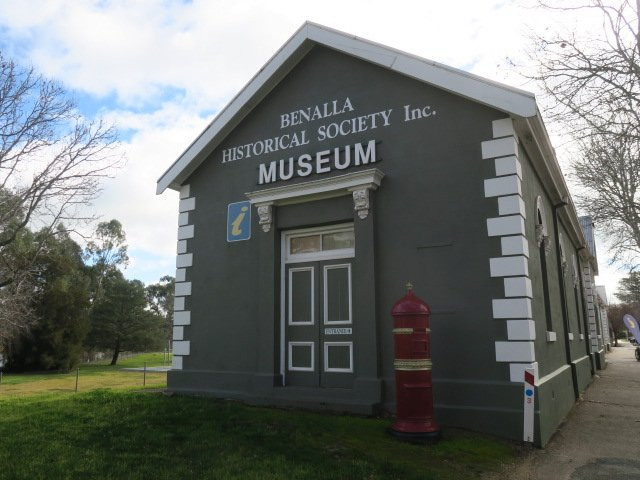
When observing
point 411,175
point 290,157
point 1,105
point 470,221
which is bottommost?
point 470,221

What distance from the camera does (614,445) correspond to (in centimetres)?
785

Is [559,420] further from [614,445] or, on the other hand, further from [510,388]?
[510,388]

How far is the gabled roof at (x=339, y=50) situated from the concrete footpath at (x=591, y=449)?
16.1 feet

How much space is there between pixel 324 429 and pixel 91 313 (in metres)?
44.3

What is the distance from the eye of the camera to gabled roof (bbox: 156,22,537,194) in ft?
25.7

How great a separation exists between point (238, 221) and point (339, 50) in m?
3.89

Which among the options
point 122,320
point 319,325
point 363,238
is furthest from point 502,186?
point 122,320

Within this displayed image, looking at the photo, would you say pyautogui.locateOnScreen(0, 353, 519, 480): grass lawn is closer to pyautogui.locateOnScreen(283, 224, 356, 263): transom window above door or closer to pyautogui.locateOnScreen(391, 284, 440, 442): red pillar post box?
pyautogui.locateOnScreen(391, 284, 440, 442): red pillar post box

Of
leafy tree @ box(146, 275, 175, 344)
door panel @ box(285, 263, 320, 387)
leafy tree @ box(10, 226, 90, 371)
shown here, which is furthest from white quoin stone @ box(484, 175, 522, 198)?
leafy tree @ box(146, 275, 175, 344)

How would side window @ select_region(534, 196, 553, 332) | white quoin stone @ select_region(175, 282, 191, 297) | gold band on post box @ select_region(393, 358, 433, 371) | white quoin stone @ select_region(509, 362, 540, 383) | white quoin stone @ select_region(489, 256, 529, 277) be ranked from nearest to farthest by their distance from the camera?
gold band on post box @ select_region(393, 358, 433, 371) < white quoin stone @ select_region(509, 362, 540, 383) < white quoin stone @ select_region(489, 256, 529, 277) < side window @ select_region(534, 196, 553, 332) < white quoin stone @ select_region(175, 282, 191, 297)

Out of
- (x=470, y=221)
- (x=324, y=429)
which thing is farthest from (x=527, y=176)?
(x=324, y=429)

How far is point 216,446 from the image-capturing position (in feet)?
21.0

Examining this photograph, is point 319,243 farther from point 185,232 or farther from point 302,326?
point 185,232

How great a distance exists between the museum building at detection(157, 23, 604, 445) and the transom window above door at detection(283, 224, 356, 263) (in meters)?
0.03
